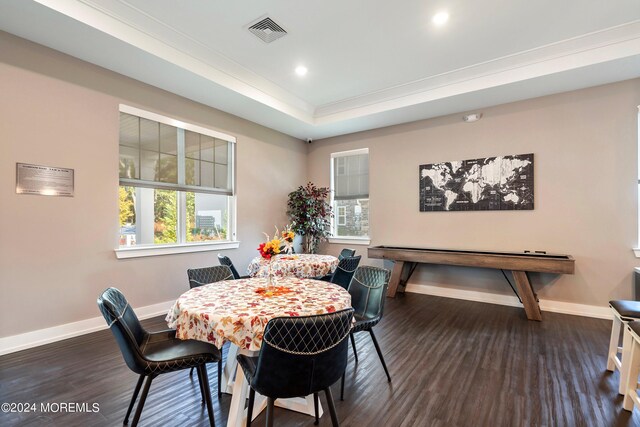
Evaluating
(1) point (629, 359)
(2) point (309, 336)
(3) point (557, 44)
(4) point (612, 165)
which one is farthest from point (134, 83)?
(4) point (612, 165)

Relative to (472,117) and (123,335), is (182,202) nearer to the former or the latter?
(123,335)

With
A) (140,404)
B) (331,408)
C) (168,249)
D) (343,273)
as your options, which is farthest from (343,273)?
(168,249)

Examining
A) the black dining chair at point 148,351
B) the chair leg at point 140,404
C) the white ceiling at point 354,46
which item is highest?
the white ceiling at point 354,46

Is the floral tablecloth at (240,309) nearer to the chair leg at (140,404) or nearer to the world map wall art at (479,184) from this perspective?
the chair leg at (140,404)

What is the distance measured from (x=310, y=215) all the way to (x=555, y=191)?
13.0ft

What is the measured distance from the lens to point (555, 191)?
14.1ft

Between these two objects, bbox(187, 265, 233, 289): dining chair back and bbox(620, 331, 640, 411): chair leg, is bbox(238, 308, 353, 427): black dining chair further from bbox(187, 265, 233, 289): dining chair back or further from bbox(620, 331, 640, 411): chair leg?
bbox(620, 331, 640, 411): chair leg

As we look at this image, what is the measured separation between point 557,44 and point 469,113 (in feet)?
4.94

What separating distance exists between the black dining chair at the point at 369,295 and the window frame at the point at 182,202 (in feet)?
8.98

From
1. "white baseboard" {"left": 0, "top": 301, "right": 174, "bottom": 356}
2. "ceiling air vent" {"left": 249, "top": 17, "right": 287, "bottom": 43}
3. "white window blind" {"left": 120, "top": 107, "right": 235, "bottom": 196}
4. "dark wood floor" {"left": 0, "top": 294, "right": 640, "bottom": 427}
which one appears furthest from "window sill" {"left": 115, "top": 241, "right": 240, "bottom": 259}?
"ceiling air vent" {"left": 249, "top": 17, "right": 287, "bottom": 43}

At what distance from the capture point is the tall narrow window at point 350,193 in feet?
20.0

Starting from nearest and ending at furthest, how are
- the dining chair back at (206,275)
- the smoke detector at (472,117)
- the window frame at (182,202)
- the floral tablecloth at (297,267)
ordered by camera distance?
the dining chair back at (206,275) → the floral tablecloth at (297,267) → the window frame at (182,202) → the smoke detector at (472,117)

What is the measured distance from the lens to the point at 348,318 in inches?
62.8

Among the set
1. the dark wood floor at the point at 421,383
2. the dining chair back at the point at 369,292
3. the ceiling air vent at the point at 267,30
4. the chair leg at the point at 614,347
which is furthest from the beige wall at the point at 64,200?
the chair leg at the point at 614,347
